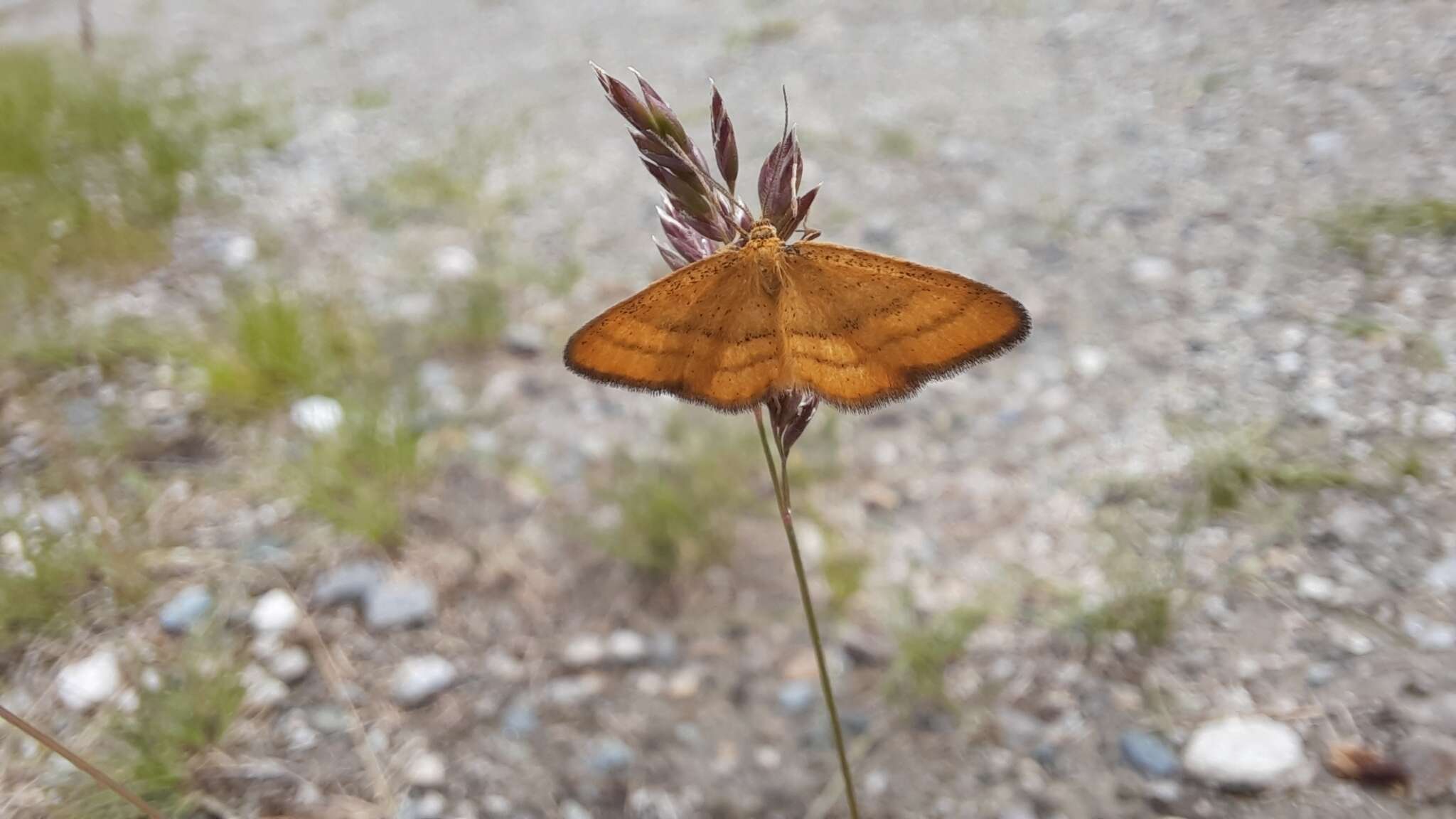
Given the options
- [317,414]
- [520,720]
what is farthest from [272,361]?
[520,720]

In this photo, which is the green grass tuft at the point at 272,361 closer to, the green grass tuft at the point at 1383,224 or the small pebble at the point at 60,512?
the small pebble at the point at 60,512

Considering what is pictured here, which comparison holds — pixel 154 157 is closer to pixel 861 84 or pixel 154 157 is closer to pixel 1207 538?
pixel 861 84

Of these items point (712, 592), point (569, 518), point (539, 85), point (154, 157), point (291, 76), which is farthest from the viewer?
point (291, 76)

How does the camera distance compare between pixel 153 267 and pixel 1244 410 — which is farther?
pixel 153 267

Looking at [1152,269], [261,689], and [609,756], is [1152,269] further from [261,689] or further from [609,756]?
[261,689]

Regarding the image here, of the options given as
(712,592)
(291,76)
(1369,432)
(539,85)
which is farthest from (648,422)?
(291,76)

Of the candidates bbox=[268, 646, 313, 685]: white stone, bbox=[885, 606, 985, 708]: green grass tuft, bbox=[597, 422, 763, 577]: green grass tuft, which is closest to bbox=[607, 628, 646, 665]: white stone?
bbox=[597, 422, 763, 577]: green grass tuft
